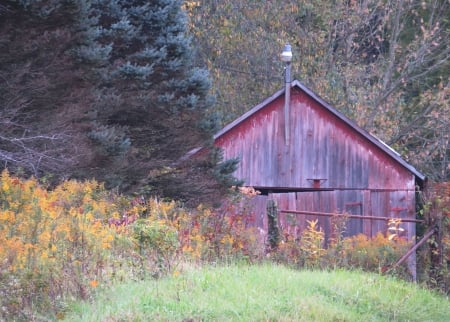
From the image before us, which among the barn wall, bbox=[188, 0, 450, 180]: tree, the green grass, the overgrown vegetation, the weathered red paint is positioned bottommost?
the green grass

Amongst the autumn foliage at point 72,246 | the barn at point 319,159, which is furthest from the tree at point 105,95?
the autumn foliage at point 72,246

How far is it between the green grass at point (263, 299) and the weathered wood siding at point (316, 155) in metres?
10.5

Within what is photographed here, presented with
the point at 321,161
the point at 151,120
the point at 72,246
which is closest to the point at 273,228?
the point at 72,246

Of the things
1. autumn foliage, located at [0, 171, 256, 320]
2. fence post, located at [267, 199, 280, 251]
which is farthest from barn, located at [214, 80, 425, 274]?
autumn foliage, located at [0, 171, 256, 320]

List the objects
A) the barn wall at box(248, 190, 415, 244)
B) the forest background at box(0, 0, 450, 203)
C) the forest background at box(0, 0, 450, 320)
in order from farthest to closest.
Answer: the barn wall at box(248, 190, 415, 244)
the forest background at box(0, 0, 450, 203)
the forest background at box(0, 0, 450, 320)

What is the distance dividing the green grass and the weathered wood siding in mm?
10547

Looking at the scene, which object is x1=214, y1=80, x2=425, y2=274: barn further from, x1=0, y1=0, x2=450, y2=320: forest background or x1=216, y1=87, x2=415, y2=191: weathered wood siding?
x1=0, y1=0, x2=450, y2=320: forest background

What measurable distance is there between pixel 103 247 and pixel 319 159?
13137 millimetres

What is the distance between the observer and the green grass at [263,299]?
27.3 ft

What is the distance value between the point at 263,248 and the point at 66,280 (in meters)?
4.78

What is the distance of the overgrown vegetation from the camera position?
8773 millimetres

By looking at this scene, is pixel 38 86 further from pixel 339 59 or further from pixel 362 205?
pixel 339 59

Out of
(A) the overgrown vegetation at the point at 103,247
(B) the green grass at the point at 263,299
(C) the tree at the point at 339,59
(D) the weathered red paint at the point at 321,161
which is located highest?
(C) the tree at the point at 339,59

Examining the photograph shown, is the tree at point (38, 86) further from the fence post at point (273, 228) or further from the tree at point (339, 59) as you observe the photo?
the tree at point (339, 59)
